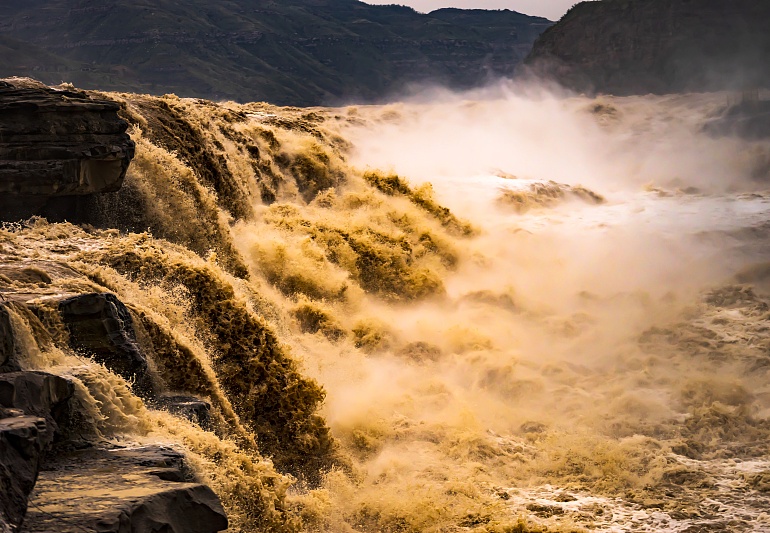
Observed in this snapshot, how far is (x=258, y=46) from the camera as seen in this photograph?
72.1 m

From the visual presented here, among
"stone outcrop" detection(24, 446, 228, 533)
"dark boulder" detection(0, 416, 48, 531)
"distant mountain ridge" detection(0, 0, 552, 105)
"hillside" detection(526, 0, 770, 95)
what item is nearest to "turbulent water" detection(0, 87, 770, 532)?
"stone outcrop" detection(24, 446, 228, 533)

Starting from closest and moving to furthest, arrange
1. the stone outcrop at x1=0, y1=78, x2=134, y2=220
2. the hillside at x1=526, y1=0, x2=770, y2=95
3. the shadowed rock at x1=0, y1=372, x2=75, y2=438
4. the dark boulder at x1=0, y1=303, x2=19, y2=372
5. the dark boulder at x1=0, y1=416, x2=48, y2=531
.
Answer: the dark boulder at x1=0, y1=416, x2=48, y2=531, the shadowed rock at x1=0, y1=372, x2=75, y2=438, the dark boulder at x1=0, y1=303, x2=19, y2=372, the stone outcrop at x1=0, y1=78, x2=134, y2=220, the hillside at x1=526, y1=0, x2=770, y2=95

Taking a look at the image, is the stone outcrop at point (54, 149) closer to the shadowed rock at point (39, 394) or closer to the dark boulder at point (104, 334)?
the dark boulder at point (104, 334)

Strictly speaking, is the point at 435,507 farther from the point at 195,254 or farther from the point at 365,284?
the point at 365,284

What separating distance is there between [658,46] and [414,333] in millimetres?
32687

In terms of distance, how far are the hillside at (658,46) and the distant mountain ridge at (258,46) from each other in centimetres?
2552

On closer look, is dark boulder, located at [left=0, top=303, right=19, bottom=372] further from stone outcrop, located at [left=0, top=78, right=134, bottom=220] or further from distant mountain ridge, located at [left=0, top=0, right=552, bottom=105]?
→ distant mountain ridge, located at [left=0, top=0, right=552, bottom=105]

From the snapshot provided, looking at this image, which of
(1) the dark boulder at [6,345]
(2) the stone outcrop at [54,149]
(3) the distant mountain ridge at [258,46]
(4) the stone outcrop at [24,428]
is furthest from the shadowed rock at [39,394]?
(3) the distant mountain ridge at [258,46]

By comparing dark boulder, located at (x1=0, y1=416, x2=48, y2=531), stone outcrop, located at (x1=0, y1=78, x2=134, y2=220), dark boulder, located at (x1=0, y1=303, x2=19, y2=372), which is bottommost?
dark boulder, located at (x1=0, y1=416, x2=48, y2=531)

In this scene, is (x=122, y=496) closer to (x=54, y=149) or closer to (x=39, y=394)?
(x=39, y=394)

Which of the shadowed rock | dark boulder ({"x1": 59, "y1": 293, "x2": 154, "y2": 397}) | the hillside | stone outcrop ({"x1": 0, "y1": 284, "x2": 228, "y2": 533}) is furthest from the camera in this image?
the hillside

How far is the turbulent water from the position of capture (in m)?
6.59

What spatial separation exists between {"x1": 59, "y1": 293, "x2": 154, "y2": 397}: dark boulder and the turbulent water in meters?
0.25

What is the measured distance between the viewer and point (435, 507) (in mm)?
6832
